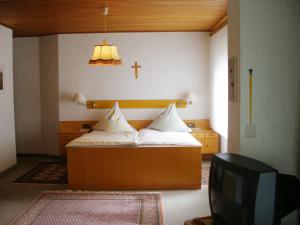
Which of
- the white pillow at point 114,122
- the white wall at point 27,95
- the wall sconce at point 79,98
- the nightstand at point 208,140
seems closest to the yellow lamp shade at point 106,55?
the white pillow at point 114,122

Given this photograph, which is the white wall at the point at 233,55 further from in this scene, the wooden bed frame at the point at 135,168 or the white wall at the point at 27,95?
the white wall at the point at 27,95

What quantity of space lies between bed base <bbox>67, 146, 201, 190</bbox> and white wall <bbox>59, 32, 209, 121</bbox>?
6.63 feet

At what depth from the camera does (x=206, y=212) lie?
12.3ft

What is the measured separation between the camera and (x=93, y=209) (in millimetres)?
3793

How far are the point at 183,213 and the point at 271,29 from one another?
2.29m

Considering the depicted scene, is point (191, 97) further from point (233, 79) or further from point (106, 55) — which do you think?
point (233, 79)

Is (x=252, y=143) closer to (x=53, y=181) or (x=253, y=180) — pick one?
(x=253, y=180)

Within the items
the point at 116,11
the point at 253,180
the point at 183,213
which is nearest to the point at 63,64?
the point at 116,11

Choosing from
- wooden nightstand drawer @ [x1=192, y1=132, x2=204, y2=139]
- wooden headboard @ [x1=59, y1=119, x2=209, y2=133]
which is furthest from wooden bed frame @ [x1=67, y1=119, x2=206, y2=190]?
wooden headboard @ [x1=59, y1=119, x2=209, y2=133]

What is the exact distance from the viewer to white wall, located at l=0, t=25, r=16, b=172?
17.6 feet

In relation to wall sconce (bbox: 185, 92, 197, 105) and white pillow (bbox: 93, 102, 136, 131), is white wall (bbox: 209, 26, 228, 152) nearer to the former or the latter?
wall sconce (bbox: 185, 92, 197, 105)

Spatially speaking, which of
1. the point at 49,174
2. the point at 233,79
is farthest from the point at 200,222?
the point at 49,174

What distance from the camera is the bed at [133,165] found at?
14.6 ft

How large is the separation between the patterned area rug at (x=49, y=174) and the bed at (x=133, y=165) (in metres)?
0.54
